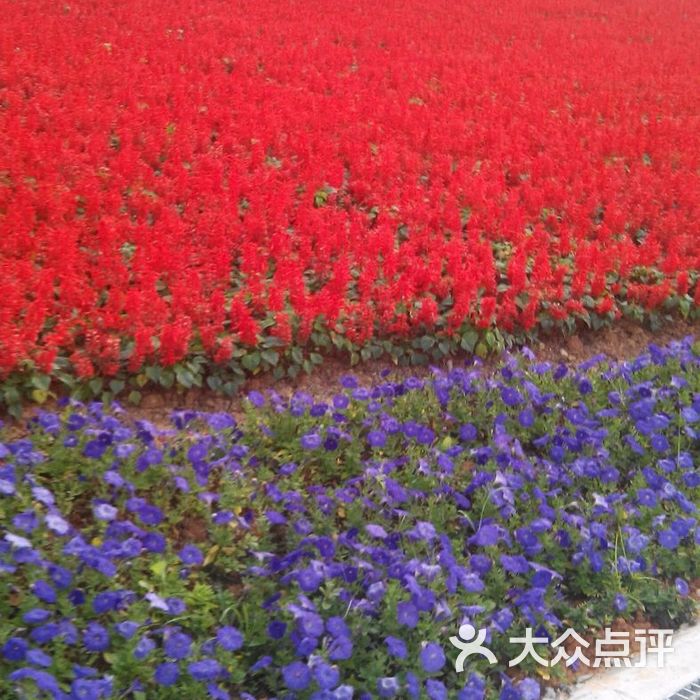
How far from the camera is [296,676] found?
2.62 meters

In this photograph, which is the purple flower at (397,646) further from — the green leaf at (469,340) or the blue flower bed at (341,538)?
the green leaf at (469,340)

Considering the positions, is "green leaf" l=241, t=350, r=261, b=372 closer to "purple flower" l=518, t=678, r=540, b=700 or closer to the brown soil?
the brown soil

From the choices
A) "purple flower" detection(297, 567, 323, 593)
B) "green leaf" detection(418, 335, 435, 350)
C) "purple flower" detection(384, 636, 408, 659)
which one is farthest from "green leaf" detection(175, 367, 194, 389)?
"purple flower" detection(384, 636, 408, 659)

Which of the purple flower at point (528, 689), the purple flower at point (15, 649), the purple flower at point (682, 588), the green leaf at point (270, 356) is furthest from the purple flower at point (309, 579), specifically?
the green leaf at point (270, 356)

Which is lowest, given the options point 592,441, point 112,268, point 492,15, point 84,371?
point 592,441

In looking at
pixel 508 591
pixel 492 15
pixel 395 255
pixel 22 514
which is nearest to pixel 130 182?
pixel 395 255

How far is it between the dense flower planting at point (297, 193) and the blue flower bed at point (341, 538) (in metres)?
0.55

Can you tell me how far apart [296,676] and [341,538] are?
2.16 ft

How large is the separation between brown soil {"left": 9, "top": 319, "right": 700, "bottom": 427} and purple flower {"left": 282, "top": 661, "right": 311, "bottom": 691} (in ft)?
5.71

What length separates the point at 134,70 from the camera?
760 cm

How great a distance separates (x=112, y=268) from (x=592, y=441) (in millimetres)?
2515

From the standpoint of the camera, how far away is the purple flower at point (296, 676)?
2613 millimetres

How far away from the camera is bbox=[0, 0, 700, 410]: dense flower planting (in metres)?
4.46

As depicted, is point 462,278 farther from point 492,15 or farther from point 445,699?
point 492,15
